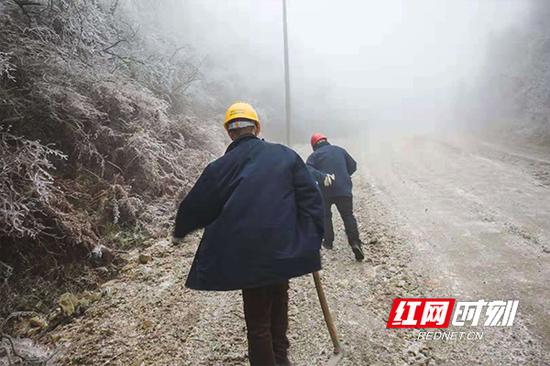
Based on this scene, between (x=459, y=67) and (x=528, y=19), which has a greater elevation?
(x=528, y=19)

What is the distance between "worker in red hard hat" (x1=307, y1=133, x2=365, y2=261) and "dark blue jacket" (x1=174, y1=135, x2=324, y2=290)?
2.47 metres

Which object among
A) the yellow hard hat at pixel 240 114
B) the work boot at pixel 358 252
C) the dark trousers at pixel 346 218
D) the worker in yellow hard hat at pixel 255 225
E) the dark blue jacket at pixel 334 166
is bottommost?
the work boot at pixel 358 252

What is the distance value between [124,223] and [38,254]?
1.38 meters

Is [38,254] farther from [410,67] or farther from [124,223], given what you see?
[410,67]

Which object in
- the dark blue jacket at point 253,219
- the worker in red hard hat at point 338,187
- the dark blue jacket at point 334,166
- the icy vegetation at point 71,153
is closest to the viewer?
the dark blue jacket at point 253,219

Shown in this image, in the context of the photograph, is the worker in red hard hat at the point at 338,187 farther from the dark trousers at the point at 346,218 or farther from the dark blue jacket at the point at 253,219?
the dark blue jacket at the point at 253,219

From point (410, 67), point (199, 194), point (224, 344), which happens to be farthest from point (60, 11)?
point (410, 67)

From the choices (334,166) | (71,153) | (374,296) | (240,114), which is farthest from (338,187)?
(71,153)

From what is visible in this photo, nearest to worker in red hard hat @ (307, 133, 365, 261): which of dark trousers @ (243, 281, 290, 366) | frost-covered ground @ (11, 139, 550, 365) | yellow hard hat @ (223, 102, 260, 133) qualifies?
frost-covered ground @ (11, 139, 550, 365)

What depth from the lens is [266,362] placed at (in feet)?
7.56

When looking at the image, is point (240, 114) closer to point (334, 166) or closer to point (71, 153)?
point (334, 166)

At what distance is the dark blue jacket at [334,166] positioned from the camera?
5.09 meters

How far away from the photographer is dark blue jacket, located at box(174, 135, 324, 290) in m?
2.09

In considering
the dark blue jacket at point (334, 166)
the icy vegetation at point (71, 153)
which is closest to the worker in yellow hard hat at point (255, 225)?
the icy vegetation at point (71, 153)
